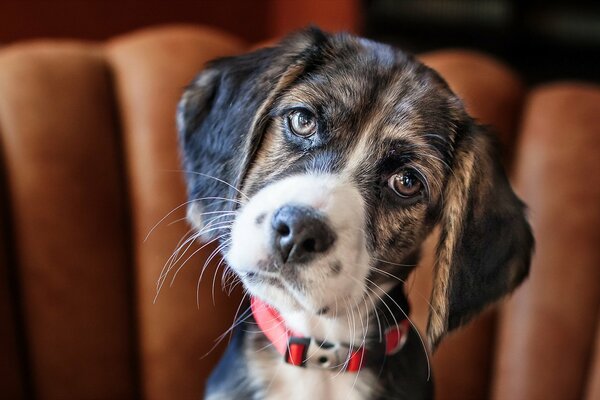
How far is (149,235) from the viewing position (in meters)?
1.78

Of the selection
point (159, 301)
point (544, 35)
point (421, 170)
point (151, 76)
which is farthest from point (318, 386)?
point (544, 35)

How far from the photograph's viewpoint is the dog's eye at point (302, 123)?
3.82 feet

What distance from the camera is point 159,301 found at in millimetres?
1801

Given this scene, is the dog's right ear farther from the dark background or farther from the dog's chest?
the dark background

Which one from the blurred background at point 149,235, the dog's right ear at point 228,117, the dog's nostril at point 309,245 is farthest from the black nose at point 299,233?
the blurred background at point 149,235

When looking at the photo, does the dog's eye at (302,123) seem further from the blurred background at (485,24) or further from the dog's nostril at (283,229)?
the blurred background at (485,24)

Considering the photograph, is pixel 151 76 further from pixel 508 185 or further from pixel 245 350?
pixel 508 185

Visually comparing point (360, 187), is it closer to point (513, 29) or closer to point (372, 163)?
point (372, 163)

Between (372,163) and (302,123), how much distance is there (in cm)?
13

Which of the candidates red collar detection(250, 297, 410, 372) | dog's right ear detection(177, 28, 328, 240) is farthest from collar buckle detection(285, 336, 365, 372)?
dog's right ear detection(177, 28, 328, 240)

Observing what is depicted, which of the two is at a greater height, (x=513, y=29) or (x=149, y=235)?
(x=513, y=29)

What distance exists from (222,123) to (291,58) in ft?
0.49

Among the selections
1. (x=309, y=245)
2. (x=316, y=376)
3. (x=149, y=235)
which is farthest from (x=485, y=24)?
(x=309, y=245)

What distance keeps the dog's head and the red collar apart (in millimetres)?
79
